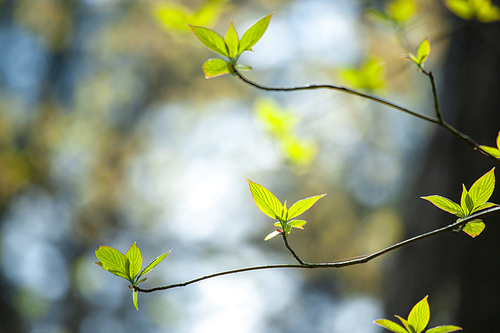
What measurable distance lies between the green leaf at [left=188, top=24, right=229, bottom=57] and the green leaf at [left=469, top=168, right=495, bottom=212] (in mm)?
200

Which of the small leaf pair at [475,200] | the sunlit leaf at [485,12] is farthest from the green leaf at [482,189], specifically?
the sunlit leaf at [485,12]

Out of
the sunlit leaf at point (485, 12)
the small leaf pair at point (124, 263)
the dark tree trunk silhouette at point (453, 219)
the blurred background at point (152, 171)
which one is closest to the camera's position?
the small leaf pair at point (124, 263)

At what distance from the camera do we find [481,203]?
223 mm

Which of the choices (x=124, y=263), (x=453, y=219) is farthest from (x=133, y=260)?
(x=453, y=219)

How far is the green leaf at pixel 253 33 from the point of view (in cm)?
23

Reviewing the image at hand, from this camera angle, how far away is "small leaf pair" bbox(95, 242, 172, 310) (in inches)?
8.6

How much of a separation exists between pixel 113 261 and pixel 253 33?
190 mm

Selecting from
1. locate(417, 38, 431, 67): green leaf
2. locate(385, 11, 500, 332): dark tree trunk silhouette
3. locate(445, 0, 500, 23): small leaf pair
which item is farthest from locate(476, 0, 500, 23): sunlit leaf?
locate(417, 38, 431, 67): green leaf

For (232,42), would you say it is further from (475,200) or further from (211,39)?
(475,200)

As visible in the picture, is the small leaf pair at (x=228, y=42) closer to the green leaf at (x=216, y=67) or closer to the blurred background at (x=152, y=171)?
the green leaf at (x=216, y=67)

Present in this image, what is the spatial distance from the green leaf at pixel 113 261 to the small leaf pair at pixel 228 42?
145 mm

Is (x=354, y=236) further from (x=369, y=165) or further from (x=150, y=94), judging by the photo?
(x=150, y=94)

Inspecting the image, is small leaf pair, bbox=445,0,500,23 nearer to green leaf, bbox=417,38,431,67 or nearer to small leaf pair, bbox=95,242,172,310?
green leaf, bbox=417,38,431,67

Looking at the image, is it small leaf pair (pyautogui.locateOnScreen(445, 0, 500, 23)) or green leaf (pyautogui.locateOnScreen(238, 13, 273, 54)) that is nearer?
green leaf (pyautogui.locateOnScreen(238, 13, 273, 54))
